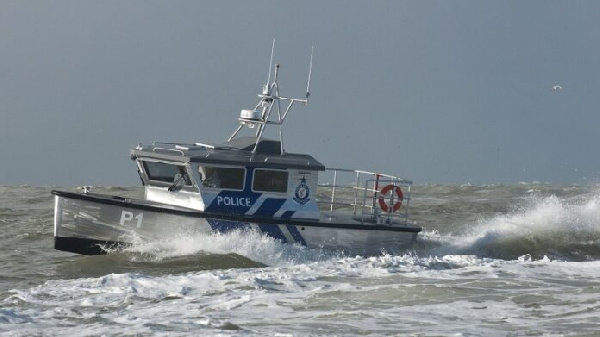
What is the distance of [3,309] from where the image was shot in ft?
36.3

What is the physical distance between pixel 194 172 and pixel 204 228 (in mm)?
950

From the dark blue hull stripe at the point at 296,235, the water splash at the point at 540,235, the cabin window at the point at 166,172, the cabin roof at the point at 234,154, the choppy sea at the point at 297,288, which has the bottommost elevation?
the choppy sea at the point at 297,288

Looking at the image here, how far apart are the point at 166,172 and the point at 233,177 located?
1.15 metres

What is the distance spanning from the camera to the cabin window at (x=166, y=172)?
15.8m

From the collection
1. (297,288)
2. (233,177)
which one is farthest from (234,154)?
(297,288)

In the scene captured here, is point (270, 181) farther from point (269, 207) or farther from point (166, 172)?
point (166, 172)

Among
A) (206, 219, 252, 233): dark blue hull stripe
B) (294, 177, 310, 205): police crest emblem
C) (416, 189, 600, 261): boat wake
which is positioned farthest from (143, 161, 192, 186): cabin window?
(416, 189, 600, 261): boat wake

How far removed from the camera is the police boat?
599 inches

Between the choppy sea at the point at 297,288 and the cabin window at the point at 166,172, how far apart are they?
1108 mm

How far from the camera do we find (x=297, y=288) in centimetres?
1277

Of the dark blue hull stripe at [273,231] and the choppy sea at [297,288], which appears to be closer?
the choppy sea at [297,288]

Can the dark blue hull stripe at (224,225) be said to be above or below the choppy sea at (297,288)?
above

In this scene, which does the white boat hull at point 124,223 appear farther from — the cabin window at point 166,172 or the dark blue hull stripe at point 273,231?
the cabin window at point 166,172

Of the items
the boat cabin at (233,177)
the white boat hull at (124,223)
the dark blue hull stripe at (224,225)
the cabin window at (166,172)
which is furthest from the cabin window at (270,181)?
the cabin window at (166,172)
